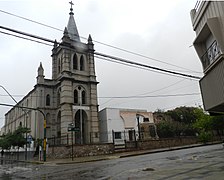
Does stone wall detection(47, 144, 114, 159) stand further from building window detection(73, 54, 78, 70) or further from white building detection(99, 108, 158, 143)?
building window detection(73, 54, 78, 70)

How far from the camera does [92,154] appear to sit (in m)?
28.0

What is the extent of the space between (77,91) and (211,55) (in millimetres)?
29876

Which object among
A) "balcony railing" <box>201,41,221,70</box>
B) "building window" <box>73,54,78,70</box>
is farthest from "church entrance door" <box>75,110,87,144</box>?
"balcony railing" <box>201,41,221,70</box>

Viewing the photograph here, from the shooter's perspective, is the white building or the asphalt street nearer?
the asphalt street

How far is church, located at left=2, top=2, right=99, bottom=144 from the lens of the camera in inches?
1470

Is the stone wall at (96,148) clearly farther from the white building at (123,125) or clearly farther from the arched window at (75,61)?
the arched window at (75,61)

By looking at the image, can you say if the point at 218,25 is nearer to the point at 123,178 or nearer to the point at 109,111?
the point at 123,178

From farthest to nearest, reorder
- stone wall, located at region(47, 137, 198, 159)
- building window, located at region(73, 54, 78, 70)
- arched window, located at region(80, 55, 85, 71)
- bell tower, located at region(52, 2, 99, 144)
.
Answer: arched window, located at region(80, 55, 85, 71)
building window, located at region(73, 54, 78, 70)
bell tower, located at region(52, 2, 99, 144)
stone wall, located at region(47, 137, 198, 159)

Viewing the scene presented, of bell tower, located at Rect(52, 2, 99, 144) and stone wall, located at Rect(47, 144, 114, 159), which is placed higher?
bell tower, located at Rect(52, 2, 99, 144)

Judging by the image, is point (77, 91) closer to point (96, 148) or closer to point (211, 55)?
point (96, 148)

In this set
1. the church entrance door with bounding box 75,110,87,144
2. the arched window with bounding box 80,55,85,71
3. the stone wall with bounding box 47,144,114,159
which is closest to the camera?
the stone wall with bounding box 47,144,114,159

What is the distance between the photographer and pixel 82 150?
27.5m

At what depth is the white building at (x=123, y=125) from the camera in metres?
39.8

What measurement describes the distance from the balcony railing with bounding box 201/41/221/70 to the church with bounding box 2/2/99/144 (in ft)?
86.3
